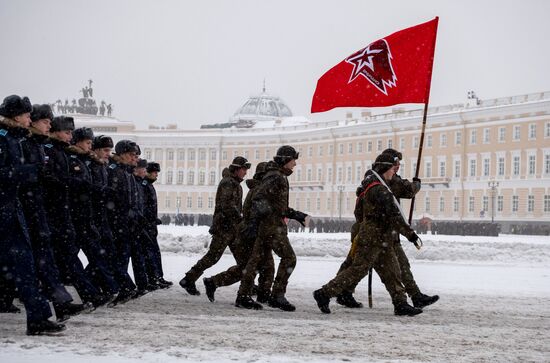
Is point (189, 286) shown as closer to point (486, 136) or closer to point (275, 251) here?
point (275, 251)

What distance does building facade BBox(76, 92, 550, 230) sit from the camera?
58.9m

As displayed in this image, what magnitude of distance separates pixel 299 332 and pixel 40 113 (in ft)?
8.32

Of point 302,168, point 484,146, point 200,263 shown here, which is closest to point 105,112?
point 302,168

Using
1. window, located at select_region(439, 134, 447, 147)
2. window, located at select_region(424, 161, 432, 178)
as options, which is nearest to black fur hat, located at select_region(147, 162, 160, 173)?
window, located at select_region(439, 134, 447, 147)

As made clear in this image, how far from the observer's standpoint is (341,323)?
7.93 m

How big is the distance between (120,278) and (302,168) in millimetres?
73245

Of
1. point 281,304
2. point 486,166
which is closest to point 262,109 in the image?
point 486,166

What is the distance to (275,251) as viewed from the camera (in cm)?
915

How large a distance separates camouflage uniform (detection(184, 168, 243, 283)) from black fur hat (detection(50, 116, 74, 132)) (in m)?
2.77

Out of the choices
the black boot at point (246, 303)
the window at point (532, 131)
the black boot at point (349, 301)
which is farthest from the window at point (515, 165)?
the black boot at point (246, 303)

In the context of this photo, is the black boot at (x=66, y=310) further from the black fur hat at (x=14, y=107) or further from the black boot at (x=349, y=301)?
the black boot at (x=349, y=301)

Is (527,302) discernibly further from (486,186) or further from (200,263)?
(486,186)

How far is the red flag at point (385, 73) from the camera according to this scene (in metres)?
10.4

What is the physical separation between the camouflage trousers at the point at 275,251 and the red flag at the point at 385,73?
203 centimetres
